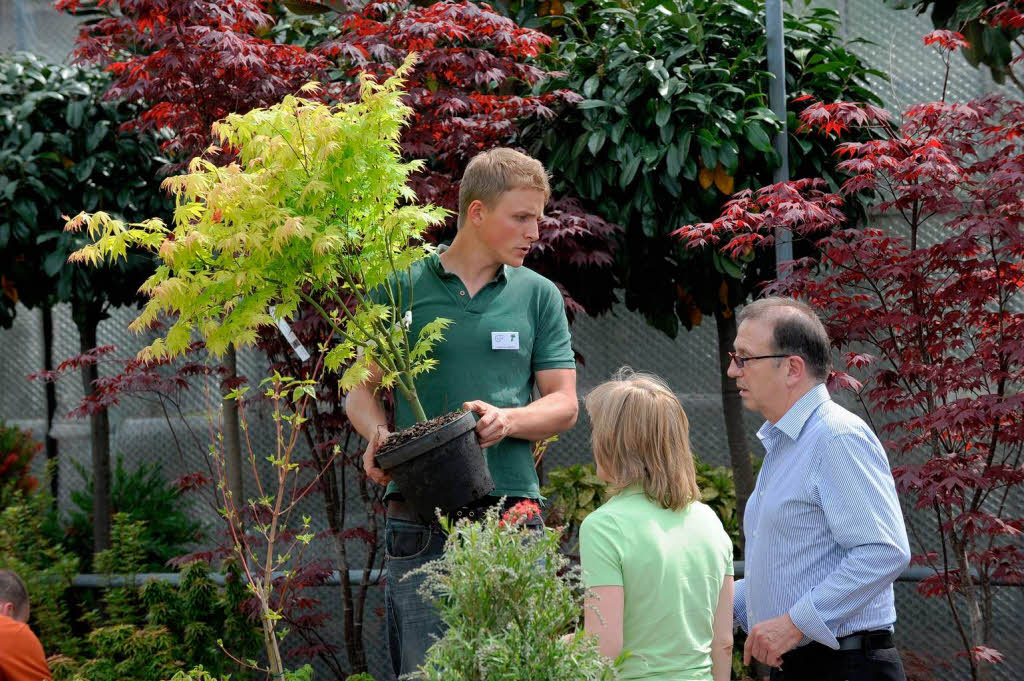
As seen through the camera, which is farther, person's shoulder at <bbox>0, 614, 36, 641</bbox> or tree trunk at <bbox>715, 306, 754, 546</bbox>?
tree trunk at <bbox>715, 306, 754, 546</bbox>

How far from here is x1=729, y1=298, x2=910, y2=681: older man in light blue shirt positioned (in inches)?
93.0

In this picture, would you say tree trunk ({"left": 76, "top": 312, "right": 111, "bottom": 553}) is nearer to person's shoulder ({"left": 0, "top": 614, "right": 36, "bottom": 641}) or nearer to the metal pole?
person's shoulder ({"left": 0, "top": 614, "right": 36, "bottom": 641})

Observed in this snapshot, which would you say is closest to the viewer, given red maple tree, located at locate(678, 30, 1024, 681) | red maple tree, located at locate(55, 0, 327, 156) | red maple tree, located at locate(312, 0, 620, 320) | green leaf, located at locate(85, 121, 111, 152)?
red maple tree, located at locate(678, 30, 1024, 681)

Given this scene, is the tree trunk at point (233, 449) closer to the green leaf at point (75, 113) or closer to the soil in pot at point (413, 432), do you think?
the green leaf at point (75, 113)

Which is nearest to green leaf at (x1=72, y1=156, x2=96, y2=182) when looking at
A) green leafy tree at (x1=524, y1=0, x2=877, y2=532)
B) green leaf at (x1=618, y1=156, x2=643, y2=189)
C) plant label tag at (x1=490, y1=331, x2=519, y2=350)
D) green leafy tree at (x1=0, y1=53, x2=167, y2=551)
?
green leafy tree at (x1=0, y1=53, x2=167, y2=551)

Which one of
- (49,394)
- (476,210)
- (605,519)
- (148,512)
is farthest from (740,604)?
(49,394)

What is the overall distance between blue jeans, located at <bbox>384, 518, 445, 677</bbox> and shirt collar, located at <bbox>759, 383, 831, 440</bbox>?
948mm

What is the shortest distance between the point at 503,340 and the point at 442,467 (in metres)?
0.46

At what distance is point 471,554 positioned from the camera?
1728 mm

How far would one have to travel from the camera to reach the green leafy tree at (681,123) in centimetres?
500

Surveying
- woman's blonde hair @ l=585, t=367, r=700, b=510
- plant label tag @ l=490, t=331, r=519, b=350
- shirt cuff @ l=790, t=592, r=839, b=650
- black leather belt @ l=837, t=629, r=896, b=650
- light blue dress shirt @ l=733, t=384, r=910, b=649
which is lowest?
black leather belt @ l=837, t=629, r=896, b=650

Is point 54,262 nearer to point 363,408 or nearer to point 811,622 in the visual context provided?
point 363,408

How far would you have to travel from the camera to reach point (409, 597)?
9.02 ft

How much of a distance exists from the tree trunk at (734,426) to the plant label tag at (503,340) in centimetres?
279
